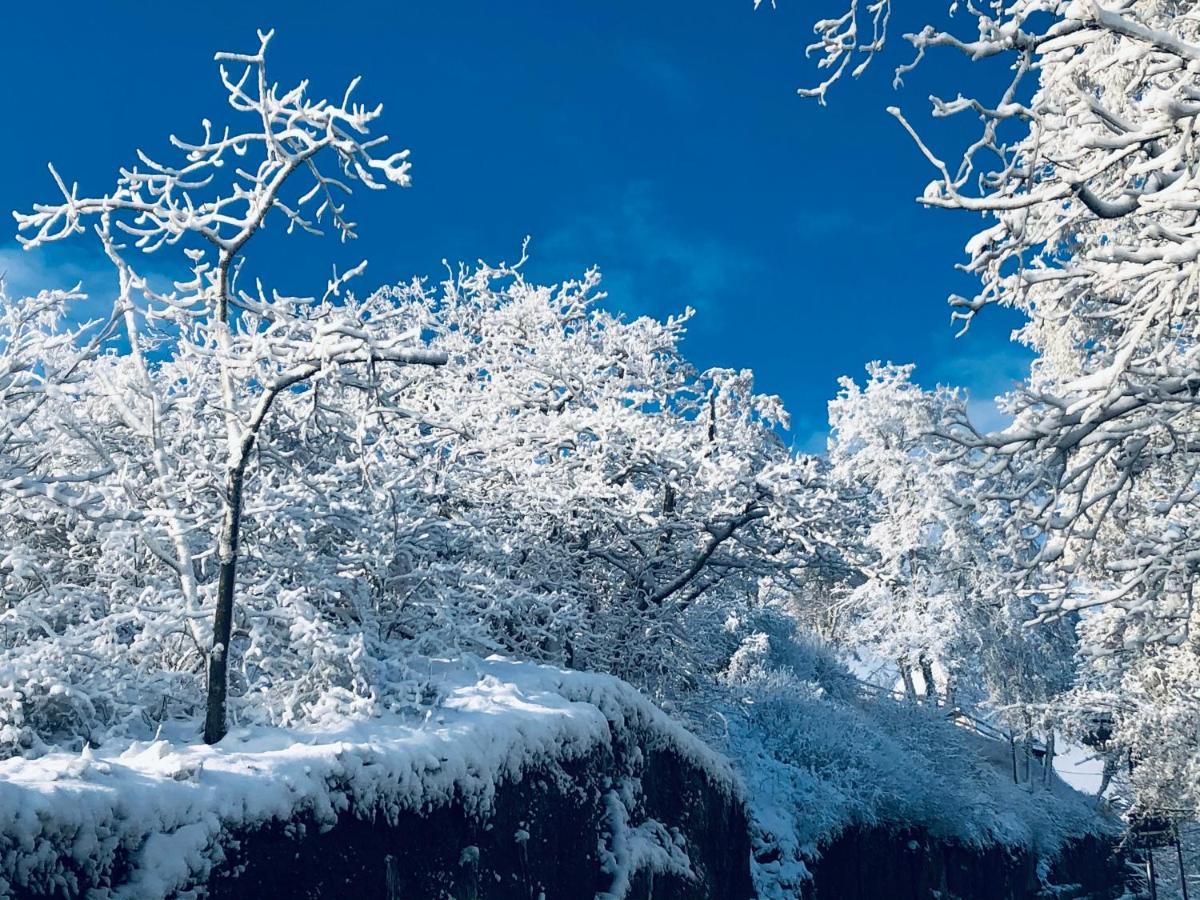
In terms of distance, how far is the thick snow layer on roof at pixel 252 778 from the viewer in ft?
13.0

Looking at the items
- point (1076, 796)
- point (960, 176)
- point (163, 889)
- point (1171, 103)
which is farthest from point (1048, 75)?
point (1076, 796)

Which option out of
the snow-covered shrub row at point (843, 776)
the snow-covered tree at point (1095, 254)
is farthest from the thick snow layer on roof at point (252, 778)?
the snow-covered shrub row at point (843, 776)

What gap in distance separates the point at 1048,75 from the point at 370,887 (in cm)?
1341

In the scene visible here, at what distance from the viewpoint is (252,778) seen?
4.85 meters

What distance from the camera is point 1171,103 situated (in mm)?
4250

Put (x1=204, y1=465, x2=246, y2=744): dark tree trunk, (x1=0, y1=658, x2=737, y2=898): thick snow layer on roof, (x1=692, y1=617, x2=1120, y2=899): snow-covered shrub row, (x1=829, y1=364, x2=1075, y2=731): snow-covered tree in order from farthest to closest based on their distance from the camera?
(x1=829, y1=364, x2=1075, y2=731): snow-covered tree < (x1=692, y1=617, x2=1120, y2=899): snow-covered shrub row < (x1=204, y1=465, x2=246, y2=744): dark tree trunk < (x1=0, y1=658, x2=737, y2=898): thick snow layer on roof

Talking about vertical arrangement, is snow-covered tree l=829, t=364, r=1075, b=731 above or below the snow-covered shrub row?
above

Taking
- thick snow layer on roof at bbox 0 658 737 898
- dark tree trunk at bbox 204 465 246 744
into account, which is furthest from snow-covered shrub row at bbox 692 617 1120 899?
dark tree trunk at bbox 204 465 246 744

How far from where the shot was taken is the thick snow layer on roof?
3.96 m

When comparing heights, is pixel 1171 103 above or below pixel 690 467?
below

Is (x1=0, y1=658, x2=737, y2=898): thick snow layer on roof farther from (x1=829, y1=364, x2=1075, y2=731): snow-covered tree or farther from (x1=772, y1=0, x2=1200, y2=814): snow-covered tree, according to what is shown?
(x1=829, y1=364, x2=1075, y2=731): snow-covered tree

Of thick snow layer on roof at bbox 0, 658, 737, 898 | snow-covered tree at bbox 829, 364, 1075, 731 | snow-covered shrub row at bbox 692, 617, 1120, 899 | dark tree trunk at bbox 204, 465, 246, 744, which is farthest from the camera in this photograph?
snow-covered tree at bbox 829, 364, 1075, 731

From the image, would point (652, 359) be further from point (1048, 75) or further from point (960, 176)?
point (960, 176)

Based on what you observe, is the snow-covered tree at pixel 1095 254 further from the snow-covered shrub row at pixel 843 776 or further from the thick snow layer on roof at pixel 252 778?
the snow-covered shrub row at pixel 843 776
